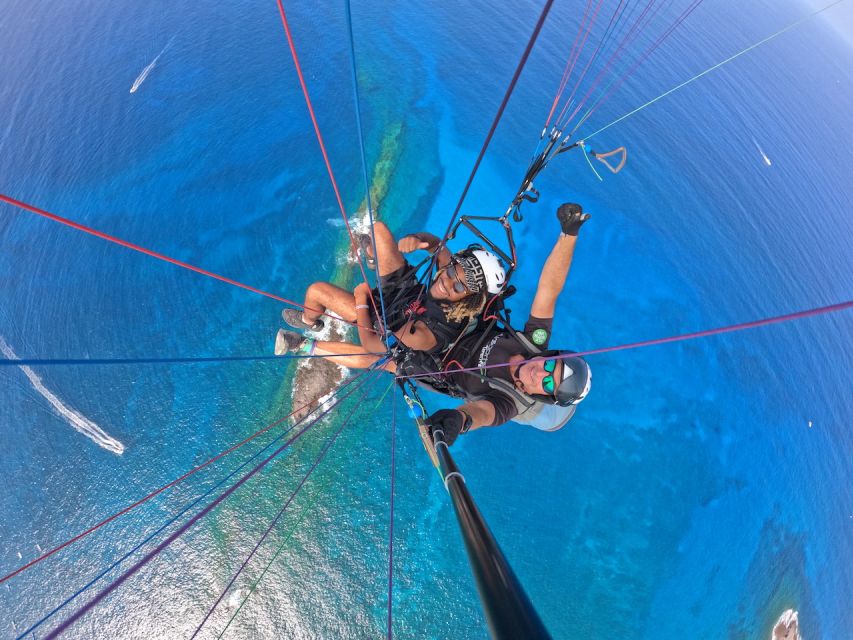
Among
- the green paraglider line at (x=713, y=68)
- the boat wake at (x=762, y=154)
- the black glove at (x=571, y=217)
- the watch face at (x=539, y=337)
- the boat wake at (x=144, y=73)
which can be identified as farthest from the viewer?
the boat wake at (x=762, y=154)

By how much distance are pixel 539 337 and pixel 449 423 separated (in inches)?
40.1

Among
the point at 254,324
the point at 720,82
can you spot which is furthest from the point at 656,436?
the point at 720,82

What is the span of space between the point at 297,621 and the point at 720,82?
1630 cm

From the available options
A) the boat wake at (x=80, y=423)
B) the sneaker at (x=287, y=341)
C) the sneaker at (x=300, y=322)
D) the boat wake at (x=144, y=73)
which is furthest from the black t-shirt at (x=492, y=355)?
the boat wake at (x=144, y=73)

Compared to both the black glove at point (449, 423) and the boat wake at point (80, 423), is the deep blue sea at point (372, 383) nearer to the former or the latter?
the boat wake at point (80, 423)

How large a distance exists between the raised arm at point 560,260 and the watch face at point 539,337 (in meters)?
0.15

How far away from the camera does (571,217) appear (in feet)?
8.04

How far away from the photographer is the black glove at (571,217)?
244 centimetres

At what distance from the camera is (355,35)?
957 cm

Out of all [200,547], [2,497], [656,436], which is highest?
[656,436]

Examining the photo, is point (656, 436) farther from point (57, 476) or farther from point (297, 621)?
point (57, 476)

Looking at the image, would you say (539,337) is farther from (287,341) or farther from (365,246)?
(365,246)

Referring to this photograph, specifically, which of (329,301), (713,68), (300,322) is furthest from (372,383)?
(713,68)

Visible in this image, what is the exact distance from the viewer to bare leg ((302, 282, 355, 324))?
10.6 feet
